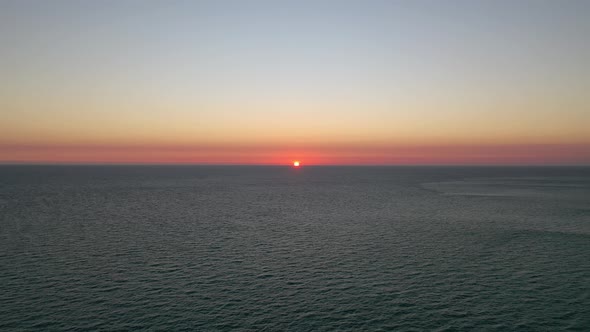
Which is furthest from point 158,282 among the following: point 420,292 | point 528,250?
point 528,250

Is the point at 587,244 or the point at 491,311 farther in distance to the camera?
the point at 587,244

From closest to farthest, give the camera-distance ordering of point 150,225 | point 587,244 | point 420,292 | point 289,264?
point 420,292 < point 289,264 < point 587,244 < point 150,225

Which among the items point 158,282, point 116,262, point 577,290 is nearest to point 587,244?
point 577,290

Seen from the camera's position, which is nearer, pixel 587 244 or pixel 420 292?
pixel 420 292

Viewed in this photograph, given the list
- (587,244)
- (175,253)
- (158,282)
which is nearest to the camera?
(158,282)

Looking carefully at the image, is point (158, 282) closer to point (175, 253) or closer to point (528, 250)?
point (175, 253)

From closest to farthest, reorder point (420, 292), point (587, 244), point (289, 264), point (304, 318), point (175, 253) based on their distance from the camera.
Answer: point (304, 318)
point (420, 292)
point (289, 264)
point (175, 253)
point (587, 244)

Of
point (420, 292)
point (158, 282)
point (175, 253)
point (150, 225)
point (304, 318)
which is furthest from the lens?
point (150, 225)

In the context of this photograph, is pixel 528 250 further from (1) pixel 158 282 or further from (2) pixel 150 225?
(2) pixel 150 225
